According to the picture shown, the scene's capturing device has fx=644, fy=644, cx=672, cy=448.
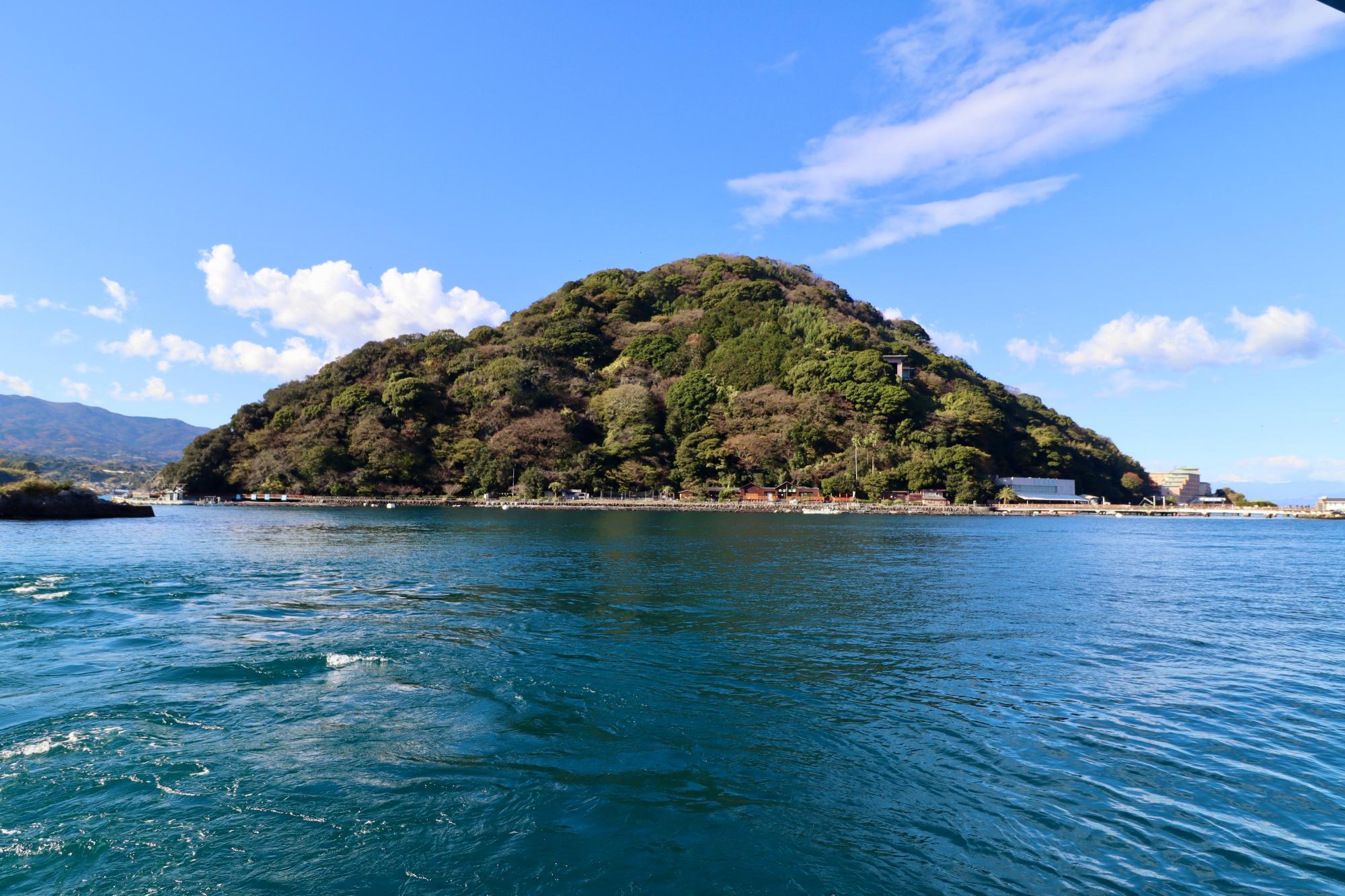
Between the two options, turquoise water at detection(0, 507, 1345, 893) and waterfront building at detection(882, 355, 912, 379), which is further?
waterfront building at detection(882, 355, 912, 379)

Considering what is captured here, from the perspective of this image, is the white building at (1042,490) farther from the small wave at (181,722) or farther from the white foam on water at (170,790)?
the white foam on water at (170,790)

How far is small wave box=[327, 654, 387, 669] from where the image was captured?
9031mm

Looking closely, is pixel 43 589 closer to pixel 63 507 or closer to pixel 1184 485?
pixel 63 507

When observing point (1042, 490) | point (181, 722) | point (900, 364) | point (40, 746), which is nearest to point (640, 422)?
point (900, 364)

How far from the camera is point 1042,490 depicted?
81.2m

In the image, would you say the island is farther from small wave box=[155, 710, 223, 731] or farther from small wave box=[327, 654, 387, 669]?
small wave box=[155, 710, 223, 731]

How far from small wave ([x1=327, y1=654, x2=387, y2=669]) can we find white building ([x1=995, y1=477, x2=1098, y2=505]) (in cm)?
8183

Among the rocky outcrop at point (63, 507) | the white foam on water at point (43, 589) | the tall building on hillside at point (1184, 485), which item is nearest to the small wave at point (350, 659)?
the white foam on water at point (43, 589)

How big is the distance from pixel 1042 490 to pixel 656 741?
88153mm

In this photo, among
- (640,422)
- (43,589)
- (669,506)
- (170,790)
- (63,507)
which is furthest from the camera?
(640,422)

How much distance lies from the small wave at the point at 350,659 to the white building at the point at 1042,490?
8183 centimetres

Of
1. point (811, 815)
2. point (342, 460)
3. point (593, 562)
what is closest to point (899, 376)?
point (342, 460)

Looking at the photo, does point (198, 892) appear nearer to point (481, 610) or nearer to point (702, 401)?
point (481, 610)

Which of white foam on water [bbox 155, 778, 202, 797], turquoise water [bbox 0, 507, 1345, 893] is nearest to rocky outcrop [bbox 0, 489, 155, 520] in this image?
turquoise water [bbox 0, 507, 1345, 893]
